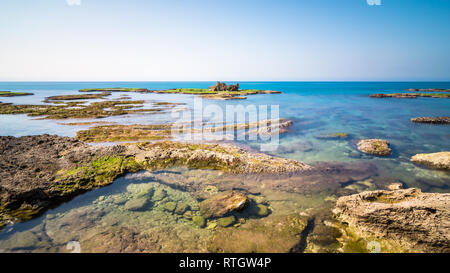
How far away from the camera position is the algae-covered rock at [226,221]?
28.1ft

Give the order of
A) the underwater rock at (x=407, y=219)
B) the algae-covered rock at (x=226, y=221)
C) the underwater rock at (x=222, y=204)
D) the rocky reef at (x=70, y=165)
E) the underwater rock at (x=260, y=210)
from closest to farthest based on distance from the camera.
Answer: the underwater rock at (x=407, y=219) < the algae-covered rock at (x=226, y=221) < the underwater rock at (x=222, y=204) < the underwater rock at (x=260, y=210) < the rocky reef at (x=70, y=165)

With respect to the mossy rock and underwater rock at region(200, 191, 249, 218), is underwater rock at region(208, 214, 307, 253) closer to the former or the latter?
underwater rock at region(200, 191, 249, 218)

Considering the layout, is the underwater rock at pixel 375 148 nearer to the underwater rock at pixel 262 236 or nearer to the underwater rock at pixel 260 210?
the underwater rock at pixel 262 236

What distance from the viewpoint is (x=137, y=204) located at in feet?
32.2

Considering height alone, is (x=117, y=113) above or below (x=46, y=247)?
above

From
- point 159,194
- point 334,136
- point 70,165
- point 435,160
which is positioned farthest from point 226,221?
point 334,136

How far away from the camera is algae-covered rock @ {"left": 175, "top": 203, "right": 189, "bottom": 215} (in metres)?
9.42

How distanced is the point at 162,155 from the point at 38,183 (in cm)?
680

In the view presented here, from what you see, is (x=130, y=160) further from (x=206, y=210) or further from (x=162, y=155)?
(x=206, y=210)

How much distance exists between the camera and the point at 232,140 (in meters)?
21.1

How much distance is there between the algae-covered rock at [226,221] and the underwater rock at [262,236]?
1.06 ft

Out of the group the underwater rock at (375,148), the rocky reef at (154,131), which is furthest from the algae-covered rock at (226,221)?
the underwater rock at (375,148)

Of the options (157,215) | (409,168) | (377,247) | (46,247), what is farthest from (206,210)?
(409,168)
